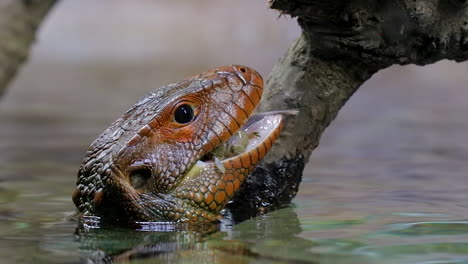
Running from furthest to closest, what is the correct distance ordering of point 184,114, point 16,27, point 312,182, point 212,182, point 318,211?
point 16,27 < point 312,182 < point 318,211 < point 184,114 < point 212,182

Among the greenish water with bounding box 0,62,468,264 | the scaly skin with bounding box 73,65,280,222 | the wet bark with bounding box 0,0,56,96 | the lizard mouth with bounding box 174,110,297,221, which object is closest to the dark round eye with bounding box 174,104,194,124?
the scaly skin with bounding box 73,65,280,222

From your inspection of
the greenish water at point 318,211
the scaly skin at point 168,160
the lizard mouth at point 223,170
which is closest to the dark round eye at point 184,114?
the scaly skin at point 168,160

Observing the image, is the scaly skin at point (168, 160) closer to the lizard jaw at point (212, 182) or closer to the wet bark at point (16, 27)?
the lizard jaw at point (212, 182)

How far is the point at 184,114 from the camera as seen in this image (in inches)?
151

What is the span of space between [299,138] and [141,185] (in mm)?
843

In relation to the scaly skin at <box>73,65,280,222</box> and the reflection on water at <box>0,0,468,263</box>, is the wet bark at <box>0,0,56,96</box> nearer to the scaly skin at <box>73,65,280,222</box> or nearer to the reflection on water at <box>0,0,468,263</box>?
the reflection on water at <box>0,0,468,263</box>

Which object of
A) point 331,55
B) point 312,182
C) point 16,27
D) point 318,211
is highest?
point 16,27

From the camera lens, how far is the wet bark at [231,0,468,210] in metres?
3.48

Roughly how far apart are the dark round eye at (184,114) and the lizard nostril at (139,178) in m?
0.27

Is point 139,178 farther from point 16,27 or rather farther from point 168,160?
point 16,27

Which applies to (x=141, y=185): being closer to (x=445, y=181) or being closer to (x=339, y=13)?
Answer: (x=339, y=13)

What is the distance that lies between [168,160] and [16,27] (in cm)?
476

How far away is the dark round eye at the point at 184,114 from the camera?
12.5 ft

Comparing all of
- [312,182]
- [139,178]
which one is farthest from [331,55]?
[312,182]
